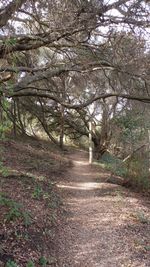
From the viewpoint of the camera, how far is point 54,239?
7266 mm

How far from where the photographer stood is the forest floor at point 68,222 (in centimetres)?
639

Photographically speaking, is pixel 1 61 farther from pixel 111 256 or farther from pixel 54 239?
pixel 111 256

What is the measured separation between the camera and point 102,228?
8484 mm

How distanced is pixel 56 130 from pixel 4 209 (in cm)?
1873

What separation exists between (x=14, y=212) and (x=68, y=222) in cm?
208

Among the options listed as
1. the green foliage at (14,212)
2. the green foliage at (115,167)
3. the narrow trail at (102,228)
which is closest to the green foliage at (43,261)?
the narrow trail at (102,228)

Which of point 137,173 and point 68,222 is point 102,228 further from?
point 137,173

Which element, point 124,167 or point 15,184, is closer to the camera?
point 15,184

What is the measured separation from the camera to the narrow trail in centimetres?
685

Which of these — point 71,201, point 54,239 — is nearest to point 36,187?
point 71,201

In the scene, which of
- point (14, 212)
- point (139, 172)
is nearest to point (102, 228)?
point (14, 212)

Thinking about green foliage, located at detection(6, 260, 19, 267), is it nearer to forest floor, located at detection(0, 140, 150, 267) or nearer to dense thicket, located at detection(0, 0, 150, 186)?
forest floor, located at detection(0, 140, 150, 267)

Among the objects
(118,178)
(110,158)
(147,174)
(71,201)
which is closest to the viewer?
(71,201)

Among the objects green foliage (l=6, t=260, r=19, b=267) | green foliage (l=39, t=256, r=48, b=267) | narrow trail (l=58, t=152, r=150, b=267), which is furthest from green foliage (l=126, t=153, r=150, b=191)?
green foliage (l=6, t=260, r=19, b=267)
